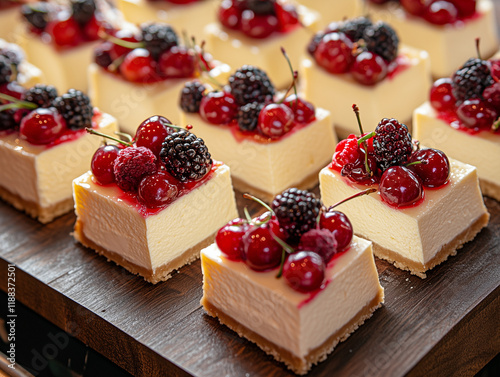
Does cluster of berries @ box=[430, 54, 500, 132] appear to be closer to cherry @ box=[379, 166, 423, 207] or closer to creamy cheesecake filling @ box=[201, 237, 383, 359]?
cherry @ box=[379, 166, 423, 207]

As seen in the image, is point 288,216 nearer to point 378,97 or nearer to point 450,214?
point 450,214

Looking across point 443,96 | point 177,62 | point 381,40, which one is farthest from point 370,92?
point 177,62

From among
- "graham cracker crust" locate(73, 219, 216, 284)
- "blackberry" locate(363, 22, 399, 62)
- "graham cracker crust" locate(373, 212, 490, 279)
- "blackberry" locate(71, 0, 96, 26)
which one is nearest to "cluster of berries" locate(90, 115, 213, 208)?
"graham cracker crust" locate(73, 219, 216, 284)

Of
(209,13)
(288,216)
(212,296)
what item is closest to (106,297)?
(212,296)

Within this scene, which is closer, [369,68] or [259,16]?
[369,68]

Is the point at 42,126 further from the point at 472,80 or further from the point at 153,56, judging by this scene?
the point at 472,80
